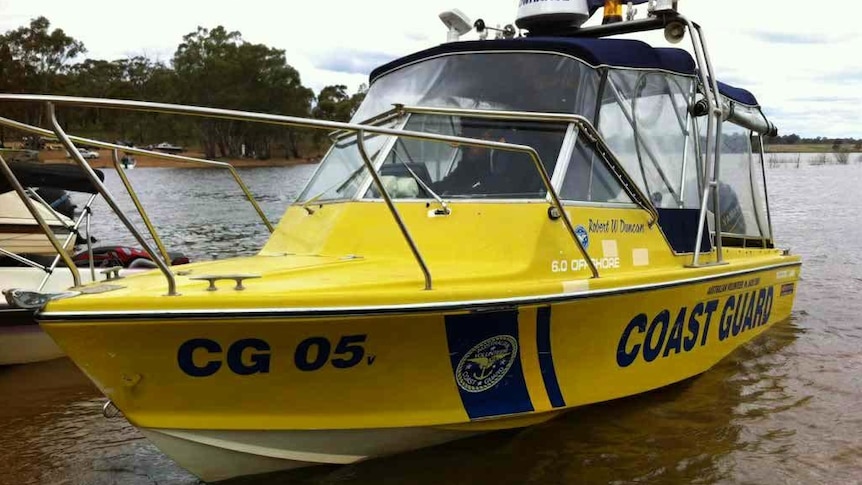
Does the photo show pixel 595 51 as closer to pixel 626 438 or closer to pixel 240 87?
pixel 626 438

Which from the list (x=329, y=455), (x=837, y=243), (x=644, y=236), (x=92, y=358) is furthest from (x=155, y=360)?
(x=837, y=243)

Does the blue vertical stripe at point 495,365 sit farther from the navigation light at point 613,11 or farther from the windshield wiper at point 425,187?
the navigation light at point 613,11

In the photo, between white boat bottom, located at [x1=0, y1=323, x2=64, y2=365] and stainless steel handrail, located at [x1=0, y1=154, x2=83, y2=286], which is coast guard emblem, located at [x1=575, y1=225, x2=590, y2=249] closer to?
stainless steel handrail, located at [x1=0, y1=154, x2=83, y2=286]

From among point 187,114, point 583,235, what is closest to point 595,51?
point 583,235

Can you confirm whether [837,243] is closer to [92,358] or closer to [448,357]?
[448,357]

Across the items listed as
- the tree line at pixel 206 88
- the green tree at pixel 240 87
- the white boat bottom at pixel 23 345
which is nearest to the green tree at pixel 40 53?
the tree line at pixel 206 88

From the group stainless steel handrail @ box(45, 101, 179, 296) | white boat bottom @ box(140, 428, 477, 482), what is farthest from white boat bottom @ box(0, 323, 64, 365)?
stainless steel handrail @ box(45, 101, 179, 296)

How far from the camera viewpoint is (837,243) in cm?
1527

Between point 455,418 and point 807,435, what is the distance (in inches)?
111

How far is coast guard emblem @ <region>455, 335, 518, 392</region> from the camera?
12.2ft

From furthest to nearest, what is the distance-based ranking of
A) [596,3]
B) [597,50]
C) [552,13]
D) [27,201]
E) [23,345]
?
[596,3] < [23,345] < [552,13] < [597,50] < [27,201]

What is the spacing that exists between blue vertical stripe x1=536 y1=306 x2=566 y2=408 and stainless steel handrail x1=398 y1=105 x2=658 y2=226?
122cm

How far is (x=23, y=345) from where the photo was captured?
6723 mm

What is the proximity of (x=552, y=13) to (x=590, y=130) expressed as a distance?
2086 millimetres
